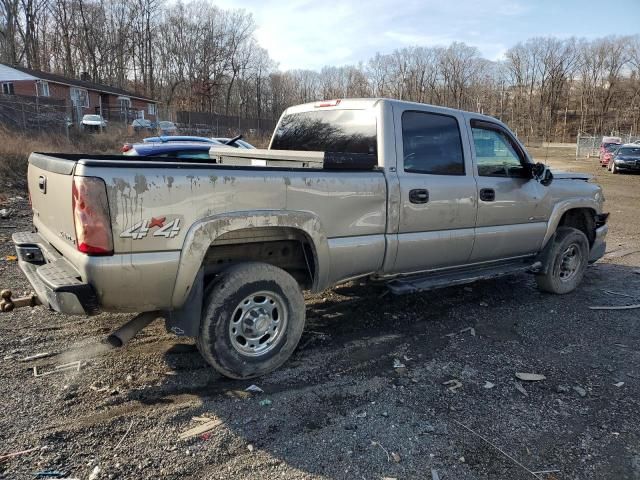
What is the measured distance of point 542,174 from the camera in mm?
5215

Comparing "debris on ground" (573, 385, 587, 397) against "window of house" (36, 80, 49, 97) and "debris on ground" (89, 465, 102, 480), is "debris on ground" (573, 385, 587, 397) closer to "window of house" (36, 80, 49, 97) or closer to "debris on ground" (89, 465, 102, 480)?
"debris on ground" (89, 465, 102, 480)

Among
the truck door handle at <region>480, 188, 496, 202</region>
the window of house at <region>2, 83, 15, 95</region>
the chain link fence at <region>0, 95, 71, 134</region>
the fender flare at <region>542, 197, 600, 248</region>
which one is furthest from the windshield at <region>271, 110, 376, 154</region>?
the window of house at <region>2, 83, 15, 95</region>

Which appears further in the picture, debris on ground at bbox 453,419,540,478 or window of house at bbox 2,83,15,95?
window of house at bbox 2,83,15,95

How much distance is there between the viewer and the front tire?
134 inches

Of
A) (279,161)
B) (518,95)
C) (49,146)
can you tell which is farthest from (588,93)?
(279,161)

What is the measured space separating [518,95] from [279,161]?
107m

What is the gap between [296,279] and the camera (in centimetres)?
409

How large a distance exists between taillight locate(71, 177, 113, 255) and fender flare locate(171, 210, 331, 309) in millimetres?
475

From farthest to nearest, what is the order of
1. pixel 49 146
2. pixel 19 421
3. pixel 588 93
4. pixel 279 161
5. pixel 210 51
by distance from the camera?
pixel 588 93
pixel 210 51
pixel 49 146
pixel 279 161
pixel 19 421

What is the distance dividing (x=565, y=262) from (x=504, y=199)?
163 cm

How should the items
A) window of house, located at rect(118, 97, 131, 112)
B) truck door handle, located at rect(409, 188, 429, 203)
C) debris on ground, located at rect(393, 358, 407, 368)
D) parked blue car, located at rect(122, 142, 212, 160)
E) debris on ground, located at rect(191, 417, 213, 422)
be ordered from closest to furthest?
debris on ground, located at rect(191, 417, 213, 422) → debris on ground, located at rect(393, 358, 407, 368) → truck door handle, located at rect(409, 188, 429, 203) → parked blue car, located at rect(122, 142, 212, 160) → window of house, located at rect(118, 97, 131, 112)

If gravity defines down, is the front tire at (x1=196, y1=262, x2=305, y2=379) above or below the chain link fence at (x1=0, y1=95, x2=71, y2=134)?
below

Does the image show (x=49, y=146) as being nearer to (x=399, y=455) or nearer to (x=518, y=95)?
(x=399, y=455)

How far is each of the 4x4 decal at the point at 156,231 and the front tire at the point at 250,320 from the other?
55cm
